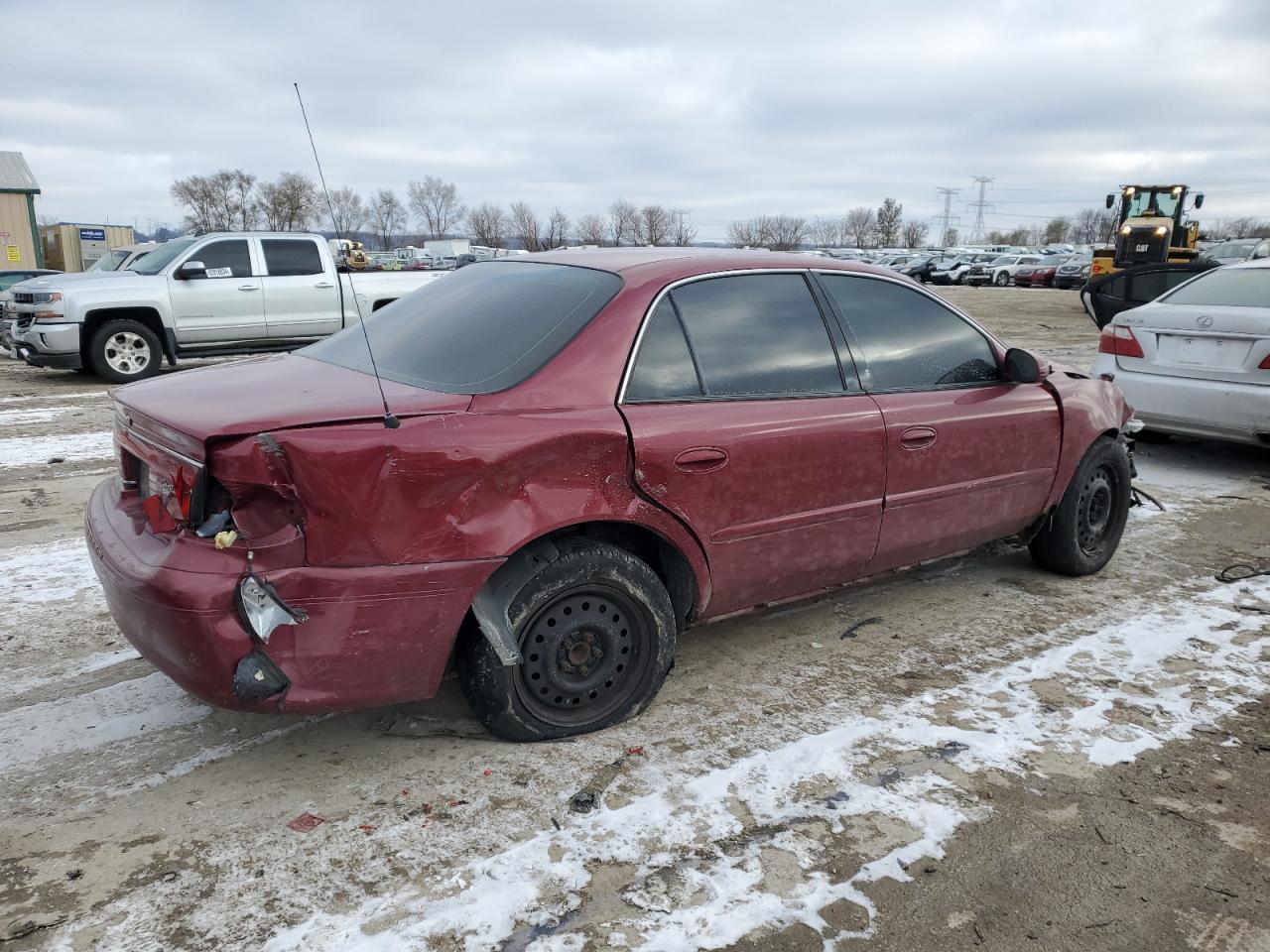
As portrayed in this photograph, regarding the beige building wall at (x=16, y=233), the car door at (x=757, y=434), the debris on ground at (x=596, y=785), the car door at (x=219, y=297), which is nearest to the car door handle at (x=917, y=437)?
the car door at (x=757, y=434)

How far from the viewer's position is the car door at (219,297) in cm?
1137

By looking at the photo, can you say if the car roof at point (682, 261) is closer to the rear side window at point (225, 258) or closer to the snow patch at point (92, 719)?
the snow patch at point (92, 719)

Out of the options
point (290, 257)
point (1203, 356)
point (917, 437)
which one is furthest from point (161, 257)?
point (1203, 356)

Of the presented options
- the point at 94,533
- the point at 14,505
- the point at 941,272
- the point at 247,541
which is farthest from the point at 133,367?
the point at 941,272

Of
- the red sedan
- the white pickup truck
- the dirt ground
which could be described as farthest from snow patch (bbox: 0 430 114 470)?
the red sedan

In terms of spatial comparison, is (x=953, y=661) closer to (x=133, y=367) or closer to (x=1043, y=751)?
(x=1043, y=751)

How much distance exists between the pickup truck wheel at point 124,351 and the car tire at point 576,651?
10070mm

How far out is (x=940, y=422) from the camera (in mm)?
3771

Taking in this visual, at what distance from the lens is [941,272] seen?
45.7m

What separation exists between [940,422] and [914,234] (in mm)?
116909

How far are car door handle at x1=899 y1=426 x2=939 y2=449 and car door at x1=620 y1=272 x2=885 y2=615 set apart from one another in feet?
0.42

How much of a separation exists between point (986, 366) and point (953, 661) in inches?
52.4

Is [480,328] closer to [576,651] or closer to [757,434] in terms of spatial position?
[757,434]

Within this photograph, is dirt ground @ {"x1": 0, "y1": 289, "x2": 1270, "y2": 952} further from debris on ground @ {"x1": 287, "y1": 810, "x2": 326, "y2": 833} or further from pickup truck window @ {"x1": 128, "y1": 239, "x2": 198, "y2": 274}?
pickup truck window @ {"x1": 128, "y1": 239, "x2": 198, "y2": 274}
